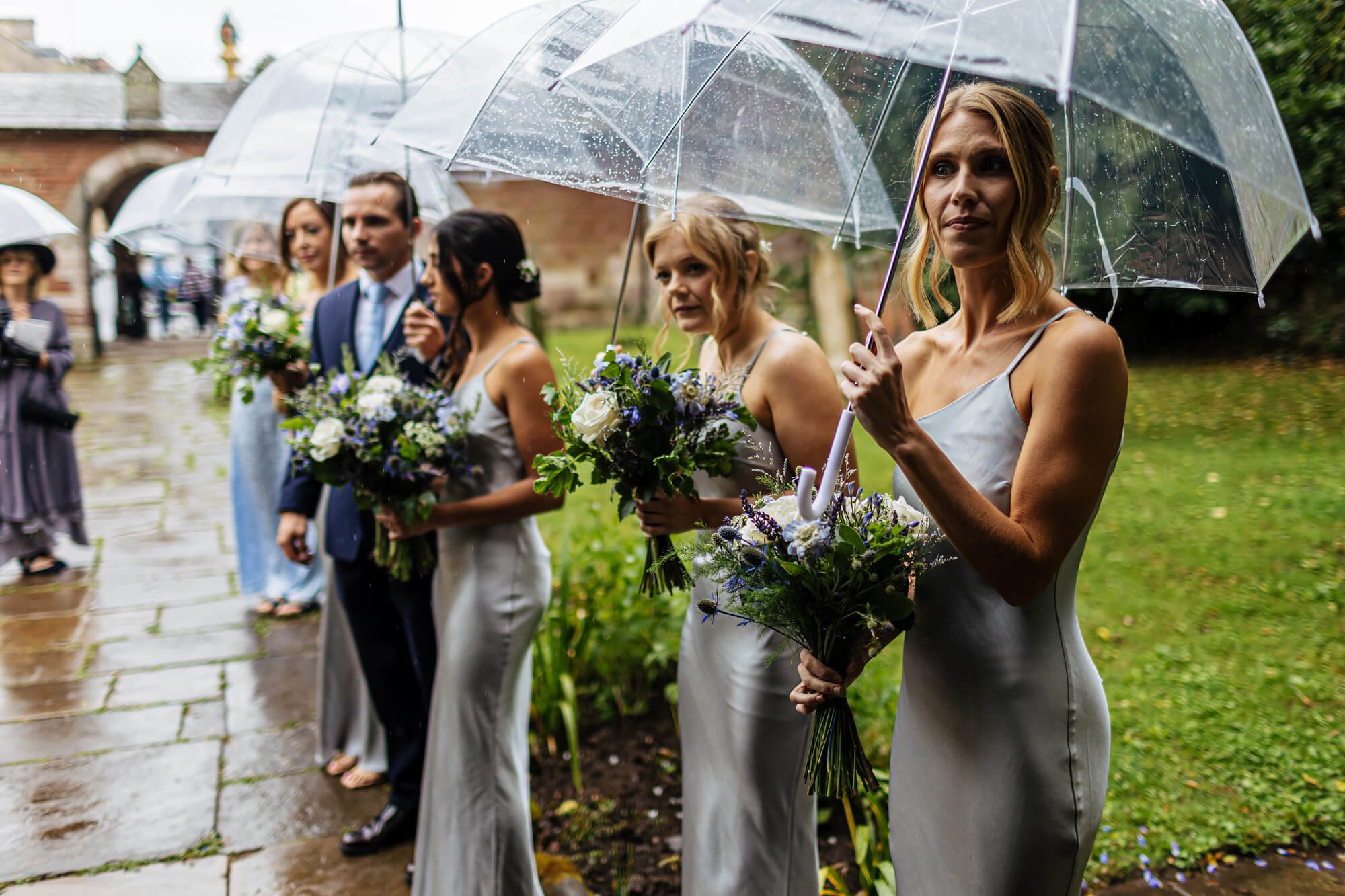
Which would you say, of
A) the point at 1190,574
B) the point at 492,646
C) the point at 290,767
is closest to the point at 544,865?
the point at 492,646

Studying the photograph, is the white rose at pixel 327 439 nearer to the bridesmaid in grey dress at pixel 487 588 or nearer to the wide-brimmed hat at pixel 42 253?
the bridesmaid in grey dress at pixel 487 588

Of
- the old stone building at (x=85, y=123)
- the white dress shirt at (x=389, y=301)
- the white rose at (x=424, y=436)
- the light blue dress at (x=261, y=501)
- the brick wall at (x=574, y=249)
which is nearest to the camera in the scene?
the white rose at (x=424, y=436)

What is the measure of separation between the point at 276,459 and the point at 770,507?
5.58 m

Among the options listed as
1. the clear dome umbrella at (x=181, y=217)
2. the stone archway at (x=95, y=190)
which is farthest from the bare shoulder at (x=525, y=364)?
the stone archway at (x=95, y=190)

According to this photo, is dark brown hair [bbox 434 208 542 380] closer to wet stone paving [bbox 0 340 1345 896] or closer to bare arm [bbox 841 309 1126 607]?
bare arm [bbox 841 309 1126 607]

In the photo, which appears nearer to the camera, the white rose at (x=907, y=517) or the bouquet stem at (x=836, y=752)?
the white rose at (x=907, y=517)

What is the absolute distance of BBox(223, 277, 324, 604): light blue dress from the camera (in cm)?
654

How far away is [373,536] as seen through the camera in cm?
374

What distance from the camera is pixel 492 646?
3107 mm

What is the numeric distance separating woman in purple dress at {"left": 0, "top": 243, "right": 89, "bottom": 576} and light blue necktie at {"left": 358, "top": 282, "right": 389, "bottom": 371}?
3.72 m

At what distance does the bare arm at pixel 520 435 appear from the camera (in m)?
3.11

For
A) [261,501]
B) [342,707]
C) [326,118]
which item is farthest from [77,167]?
[342,707]

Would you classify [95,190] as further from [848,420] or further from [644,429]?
[848,420]

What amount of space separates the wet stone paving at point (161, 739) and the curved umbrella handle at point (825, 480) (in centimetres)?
255
